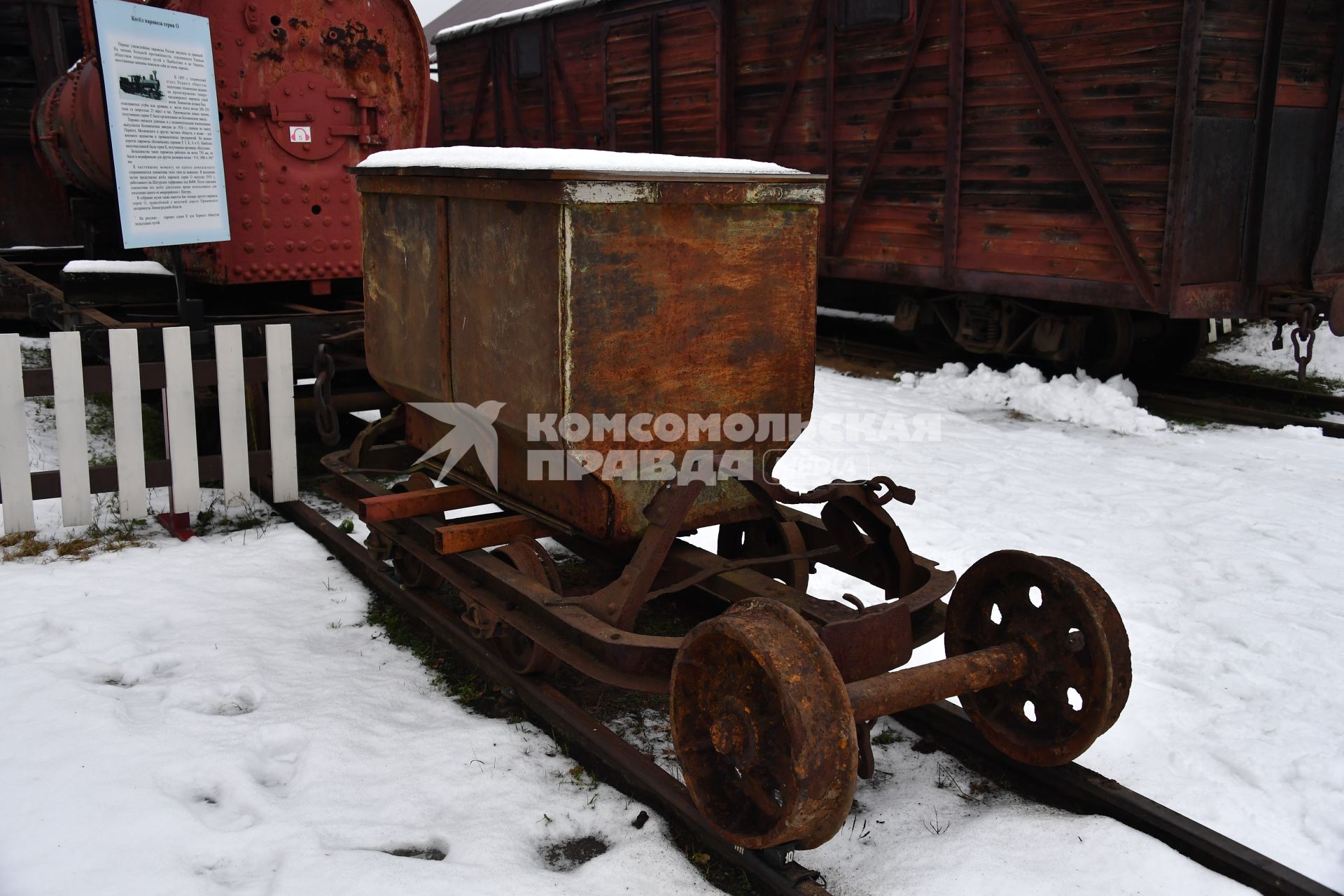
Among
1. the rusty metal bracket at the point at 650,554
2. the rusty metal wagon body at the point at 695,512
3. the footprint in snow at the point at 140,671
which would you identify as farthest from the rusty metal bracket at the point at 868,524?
the footprint in snow at the point at 140,671

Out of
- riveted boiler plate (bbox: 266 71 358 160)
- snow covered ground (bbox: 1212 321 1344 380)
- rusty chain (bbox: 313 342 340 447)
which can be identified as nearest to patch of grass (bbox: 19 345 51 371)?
riveted boiler plate (bbox: 266 71 358 160)

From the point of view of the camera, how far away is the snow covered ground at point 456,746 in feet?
9.42

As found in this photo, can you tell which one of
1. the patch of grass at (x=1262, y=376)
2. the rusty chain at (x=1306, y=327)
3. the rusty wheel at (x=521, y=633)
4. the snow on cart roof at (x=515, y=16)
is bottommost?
the rusty wheel at (x=521, y=633)

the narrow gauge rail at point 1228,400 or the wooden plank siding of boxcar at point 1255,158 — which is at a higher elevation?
the wooden plank siding of boxcar at point 1255,158

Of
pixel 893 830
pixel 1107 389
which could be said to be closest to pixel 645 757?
pixel 893 830

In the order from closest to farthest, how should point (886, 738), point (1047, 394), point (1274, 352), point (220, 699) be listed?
point (886, 738) → point (220, 699) → point (1047, 394) → point (1274, 352)

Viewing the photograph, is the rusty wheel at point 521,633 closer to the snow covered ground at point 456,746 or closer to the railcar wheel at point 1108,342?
the snow covered ground at point 456,746

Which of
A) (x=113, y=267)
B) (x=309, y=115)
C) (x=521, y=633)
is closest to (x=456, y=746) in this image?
(x=521, y=633)

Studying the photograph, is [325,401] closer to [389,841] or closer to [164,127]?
[164,127]

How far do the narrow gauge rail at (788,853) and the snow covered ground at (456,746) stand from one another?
71 millimetres

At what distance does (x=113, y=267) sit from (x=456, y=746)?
5259mm

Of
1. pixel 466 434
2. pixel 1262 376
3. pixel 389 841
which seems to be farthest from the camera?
pixel 1262 376

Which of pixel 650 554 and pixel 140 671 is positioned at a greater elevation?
pixel 650 554

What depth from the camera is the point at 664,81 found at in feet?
41.1
